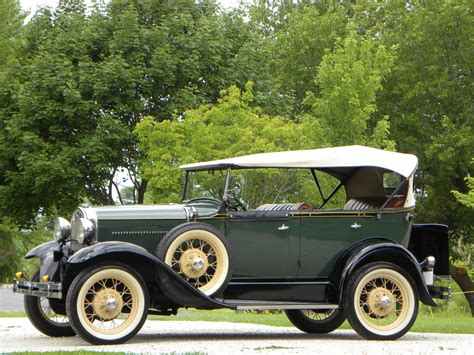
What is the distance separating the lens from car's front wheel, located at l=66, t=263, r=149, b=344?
33.4ft

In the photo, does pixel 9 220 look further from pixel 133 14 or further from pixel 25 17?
pixel 25 17

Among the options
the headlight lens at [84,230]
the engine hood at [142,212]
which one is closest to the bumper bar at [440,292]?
the engine hood at [142,212]

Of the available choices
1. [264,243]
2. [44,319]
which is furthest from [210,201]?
[44,319]

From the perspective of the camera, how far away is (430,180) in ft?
112

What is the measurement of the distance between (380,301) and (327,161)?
1.77 metres

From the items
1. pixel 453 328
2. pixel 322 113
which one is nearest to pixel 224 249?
pixel 453 328

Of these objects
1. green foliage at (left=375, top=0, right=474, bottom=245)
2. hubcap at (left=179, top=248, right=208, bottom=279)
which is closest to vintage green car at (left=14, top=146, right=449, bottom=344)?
hubcap at (left=179, top=248, right=208, bottom=279)

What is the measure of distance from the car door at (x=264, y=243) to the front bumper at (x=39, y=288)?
197 centimetres

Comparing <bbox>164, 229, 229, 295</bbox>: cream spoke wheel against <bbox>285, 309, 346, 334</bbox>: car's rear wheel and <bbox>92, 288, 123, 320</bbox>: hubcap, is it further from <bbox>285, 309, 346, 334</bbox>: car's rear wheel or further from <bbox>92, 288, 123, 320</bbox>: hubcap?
<bbox>285, 309, 346, 334</bbox>: car's rear wheel

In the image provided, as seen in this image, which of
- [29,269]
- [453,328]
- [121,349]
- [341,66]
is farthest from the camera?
[29,269]

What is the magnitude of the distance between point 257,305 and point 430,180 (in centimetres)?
2412

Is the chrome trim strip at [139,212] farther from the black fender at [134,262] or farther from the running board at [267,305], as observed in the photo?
the running board at [267,305]

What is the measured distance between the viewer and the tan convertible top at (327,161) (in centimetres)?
1145

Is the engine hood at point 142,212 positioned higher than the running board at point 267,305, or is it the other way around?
the engine hood at point 142,212
